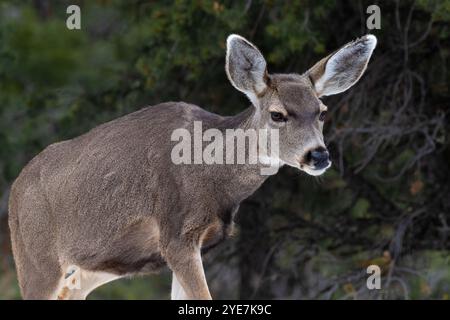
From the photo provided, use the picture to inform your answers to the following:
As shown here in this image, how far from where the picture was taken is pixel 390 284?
38.7ft

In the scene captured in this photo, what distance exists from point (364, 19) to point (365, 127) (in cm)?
106

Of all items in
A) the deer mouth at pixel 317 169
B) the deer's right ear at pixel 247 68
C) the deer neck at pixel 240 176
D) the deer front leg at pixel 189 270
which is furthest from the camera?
the deer neck at pixel 240 176

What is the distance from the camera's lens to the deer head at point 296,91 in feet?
26.1

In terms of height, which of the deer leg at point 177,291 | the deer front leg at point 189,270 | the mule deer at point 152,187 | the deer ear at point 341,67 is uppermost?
the deer ear at point 341,67

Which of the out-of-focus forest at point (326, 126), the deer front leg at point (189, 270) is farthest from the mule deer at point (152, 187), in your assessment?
the out-of-focus forest at point (326, 126)

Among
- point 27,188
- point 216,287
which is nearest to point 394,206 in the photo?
point 216,287

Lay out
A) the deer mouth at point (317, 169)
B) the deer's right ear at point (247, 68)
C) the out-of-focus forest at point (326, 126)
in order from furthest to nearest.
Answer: the out-of-focus forest at point (326, 126)
the deer's right ear at point (247, 68)
the deer mouth at point (317, 169)

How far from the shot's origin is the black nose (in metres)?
7.76

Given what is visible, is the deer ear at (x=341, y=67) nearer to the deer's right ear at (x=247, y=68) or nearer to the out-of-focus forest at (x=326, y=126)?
the deer's right ear at (x=247, y=68)

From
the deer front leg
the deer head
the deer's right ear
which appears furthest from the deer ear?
the deer front leg

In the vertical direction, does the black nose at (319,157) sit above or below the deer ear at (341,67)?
below

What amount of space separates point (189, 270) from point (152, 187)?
2.30 feet

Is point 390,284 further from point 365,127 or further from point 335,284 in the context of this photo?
point 365,127
